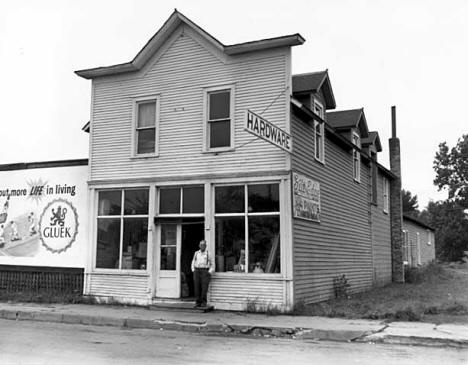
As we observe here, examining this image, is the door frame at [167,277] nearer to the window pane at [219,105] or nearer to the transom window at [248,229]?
the transom window at [248,229]

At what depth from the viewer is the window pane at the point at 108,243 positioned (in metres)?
17.5

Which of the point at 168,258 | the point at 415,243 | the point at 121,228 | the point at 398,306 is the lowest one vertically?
the point at 398,306

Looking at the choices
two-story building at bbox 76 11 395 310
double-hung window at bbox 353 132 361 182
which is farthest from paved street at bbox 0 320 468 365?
double-hung window at bbox 353 132 361 182

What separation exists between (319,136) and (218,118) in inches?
141

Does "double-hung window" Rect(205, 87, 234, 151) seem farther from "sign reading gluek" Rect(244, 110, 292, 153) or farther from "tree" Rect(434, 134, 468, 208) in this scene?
"tree" Rect(434, 134, 468, 208)

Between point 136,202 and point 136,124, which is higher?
point 136,124

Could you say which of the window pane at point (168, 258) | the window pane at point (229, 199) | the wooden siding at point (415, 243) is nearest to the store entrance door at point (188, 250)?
the window pane at point (168, 258)

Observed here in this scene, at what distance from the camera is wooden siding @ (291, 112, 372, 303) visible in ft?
51.8

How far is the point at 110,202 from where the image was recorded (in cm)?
1780

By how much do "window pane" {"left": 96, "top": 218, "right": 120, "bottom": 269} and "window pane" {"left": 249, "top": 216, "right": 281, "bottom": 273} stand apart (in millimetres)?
4582

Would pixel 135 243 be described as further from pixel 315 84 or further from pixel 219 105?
pixel 315 84

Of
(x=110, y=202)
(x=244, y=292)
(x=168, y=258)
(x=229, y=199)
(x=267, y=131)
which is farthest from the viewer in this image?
(x=110, y=202)

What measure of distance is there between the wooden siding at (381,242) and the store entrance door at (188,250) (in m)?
10.5

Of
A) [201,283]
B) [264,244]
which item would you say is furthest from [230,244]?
[201,283]
